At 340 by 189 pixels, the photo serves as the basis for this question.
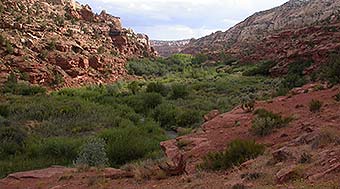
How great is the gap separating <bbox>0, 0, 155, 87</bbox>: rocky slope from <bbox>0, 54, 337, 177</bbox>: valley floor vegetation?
3219 millimetres

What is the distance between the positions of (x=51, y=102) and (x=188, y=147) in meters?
16.4

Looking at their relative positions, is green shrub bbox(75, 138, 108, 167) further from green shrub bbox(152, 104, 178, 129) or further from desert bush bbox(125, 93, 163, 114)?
desert bush bbox(125, 93, 163, 114)

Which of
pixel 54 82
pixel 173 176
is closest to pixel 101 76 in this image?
pixel 54 82

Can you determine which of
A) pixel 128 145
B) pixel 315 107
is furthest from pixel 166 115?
pixel 315 107

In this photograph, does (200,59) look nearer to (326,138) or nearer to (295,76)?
(295,76)

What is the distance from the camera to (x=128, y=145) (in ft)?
49.2

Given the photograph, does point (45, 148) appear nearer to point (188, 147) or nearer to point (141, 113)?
point (188, 147)

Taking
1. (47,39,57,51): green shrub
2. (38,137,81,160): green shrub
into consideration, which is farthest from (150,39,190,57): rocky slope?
(38,137,81,160): green shrub

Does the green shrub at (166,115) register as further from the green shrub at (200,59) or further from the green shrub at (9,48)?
→ the green shrub at (200,59)

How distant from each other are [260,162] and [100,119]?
15.5 metres

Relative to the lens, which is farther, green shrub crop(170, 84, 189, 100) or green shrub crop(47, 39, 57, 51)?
green shrub crop(47, 39, 57, 51)

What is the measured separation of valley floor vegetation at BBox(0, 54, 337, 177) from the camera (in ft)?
48.4

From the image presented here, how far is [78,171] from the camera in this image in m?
10.8

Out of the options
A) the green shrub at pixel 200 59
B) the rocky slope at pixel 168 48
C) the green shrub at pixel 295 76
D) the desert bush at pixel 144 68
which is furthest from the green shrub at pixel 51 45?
the rocky slope at pixel 168 48
